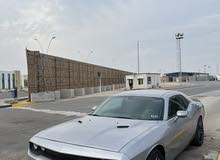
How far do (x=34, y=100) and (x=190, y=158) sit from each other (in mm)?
22777

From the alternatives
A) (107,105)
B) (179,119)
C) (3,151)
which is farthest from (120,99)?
(3,151)

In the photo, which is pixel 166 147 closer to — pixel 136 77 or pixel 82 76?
pixel 82 76

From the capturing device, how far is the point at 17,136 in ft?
29.1

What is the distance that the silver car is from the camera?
3.69 meters

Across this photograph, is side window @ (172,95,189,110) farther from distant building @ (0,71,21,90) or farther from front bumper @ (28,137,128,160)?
distant building @ (0,71,21,90)

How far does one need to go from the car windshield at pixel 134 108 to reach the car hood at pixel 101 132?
282 millimetres

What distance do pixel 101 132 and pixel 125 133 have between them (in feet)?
1.12

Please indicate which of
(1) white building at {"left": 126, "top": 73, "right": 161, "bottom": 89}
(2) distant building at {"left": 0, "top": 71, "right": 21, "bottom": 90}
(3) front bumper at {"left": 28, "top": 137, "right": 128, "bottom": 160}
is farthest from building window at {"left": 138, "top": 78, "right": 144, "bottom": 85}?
(3) front bumper at {"left": 28, "top": 137, "right": 128, "bottom": 160}

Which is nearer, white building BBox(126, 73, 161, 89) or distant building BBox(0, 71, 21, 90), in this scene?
white building BBox(126, 73, 161, 89)

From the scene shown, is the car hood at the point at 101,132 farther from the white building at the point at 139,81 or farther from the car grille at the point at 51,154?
the white building at the point at 139,81

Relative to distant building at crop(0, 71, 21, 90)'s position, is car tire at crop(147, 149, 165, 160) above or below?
below

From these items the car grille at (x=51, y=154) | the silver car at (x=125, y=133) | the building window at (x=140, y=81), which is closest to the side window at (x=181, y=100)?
the silver car at (x=125, y=133)

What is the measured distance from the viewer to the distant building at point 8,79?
78.4 metres

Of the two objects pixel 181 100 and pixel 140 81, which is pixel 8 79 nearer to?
pixel 140 81
